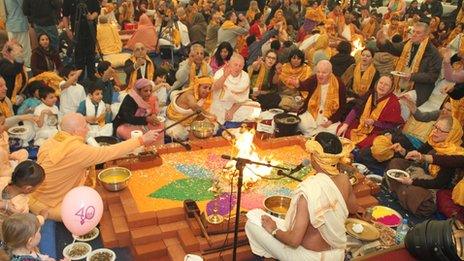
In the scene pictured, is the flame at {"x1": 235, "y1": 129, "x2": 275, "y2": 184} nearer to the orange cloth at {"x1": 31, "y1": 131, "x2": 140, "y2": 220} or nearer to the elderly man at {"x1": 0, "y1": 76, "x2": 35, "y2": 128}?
the orange cloth at {"x1": 31, "y1": 131, "x2": 140, "y2": 220}

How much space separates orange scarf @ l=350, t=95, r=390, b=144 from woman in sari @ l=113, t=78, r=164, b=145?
2860mm

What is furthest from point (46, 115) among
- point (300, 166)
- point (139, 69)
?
point (300, 166)

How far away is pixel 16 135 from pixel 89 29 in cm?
351

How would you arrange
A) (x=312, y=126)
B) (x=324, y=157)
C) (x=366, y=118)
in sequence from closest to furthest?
(x=324, y=157) < (x=366, y=118) < (x=312, y=126)

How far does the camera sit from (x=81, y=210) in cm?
430

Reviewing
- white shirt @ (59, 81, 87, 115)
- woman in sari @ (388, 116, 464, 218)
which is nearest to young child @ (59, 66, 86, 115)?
white shirt @ (59, 81, 87, 115)

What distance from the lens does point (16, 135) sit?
21.2 feet

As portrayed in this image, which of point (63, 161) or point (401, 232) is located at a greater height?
point (63, 161)

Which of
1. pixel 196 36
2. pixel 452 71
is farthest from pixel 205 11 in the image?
pixel 452 71

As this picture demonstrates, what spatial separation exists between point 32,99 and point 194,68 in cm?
256

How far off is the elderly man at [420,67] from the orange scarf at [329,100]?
130cm

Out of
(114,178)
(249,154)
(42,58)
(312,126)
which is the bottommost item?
(114,178)

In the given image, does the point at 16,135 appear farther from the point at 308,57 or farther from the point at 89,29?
the point at 308,57

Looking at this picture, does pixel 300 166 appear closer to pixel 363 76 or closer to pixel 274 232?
pixel 274 232
